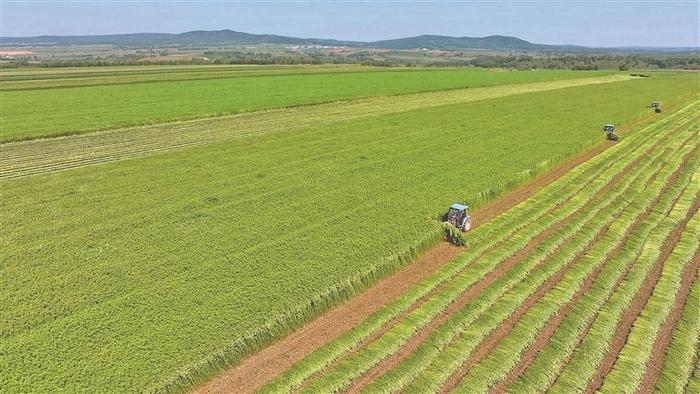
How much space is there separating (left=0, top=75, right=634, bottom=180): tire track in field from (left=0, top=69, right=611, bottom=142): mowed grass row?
2.33 meters

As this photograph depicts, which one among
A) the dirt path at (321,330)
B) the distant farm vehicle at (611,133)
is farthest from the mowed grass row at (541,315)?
the distant farm vehicle at (611,133)

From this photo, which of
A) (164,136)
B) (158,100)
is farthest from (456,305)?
(158,100)

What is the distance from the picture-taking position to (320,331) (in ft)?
46.8

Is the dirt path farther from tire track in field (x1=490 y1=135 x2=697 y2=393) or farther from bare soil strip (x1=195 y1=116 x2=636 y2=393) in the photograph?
tire track in field (x1=490 y1=135 x2=697 y2=393)

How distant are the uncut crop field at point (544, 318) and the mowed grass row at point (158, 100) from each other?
36170 mm

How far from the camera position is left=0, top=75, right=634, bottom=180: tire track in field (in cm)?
3088

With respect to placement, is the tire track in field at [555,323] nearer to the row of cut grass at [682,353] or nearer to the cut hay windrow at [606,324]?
the cut hay windrow at [606,324]

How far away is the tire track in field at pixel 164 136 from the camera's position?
3088 centimetres

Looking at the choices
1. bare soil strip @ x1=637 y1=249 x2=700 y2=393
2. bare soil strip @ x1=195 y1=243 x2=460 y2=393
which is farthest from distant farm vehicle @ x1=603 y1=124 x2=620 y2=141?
bare soil strip @ x1=195 y1=243 x2=460 y2=393

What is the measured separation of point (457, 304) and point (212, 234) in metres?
10.3

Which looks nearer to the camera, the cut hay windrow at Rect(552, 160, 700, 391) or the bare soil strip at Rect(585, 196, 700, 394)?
the cut hay windrow at Rect(552, 160, 700, 391)

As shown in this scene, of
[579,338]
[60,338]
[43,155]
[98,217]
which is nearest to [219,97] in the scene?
[43,155]

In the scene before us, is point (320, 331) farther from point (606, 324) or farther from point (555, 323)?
point (606, 324)

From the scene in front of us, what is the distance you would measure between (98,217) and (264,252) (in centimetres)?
897
